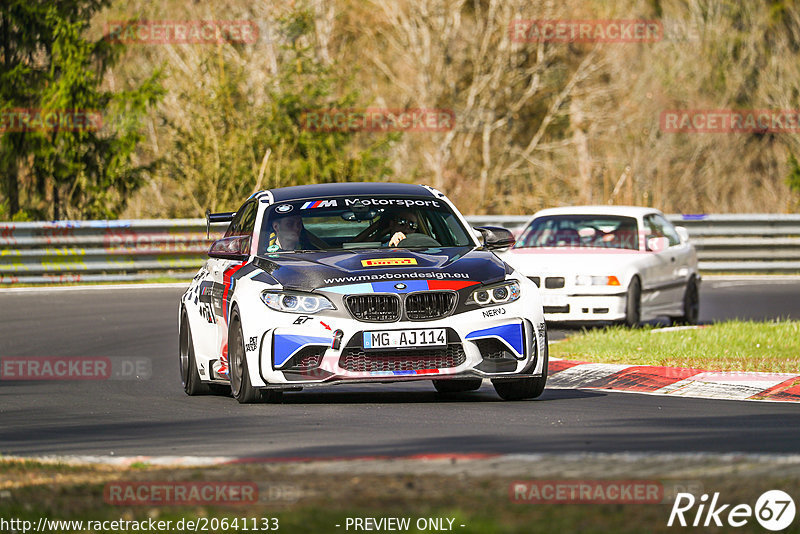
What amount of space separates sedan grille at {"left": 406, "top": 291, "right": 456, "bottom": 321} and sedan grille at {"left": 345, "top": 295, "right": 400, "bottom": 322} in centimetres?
9

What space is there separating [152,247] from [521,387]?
16.1 meters

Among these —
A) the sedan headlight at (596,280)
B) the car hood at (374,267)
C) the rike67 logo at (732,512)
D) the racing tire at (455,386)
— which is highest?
the car hood at (374,267)

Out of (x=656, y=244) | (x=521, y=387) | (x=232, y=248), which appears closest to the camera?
(x=521, y=387)

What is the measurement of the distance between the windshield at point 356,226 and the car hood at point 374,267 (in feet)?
1.01

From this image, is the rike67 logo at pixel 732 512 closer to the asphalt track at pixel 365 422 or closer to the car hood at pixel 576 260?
the asphalt track at pixel 365 422

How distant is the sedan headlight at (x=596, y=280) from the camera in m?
17.0

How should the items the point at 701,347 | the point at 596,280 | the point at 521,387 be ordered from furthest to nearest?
the point at 596,280 → the point at 701,347 → the point at 521,387

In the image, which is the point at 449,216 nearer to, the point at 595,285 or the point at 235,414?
the point at 235,414

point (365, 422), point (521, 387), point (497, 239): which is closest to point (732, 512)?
point (365, 422)

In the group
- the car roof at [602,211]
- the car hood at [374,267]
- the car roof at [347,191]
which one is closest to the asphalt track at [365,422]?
the car hood at [374,267]

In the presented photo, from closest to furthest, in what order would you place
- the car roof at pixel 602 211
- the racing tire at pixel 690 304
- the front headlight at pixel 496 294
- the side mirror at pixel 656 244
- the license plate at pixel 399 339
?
the license plate at pixel 399 339, the front headlight at pixel 496 294, the side mirror at pixel 656 244, the car roof at pixel 602 211, the racing tire at pixel 690 304

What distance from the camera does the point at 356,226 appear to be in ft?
37.5

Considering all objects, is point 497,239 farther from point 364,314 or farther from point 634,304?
Answer: point 634,304

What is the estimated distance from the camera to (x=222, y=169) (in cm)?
2995
